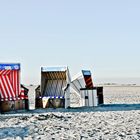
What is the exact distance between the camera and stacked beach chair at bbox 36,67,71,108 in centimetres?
1803

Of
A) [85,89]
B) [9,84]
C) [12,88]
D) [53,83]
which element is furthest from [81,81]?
[9,84]

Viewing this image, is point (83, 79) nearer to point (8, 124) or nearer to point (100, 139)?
point (8, 124)

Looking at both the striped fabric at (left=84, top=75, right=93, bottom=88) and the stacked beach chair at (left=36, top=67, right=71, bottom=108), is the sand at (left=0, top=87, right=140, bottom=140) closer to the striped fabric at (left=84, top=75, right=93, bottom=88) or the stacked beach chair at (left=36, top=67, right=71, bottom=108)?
the stacked beach chair at (left=36, top=67, right=71, bottom=108)

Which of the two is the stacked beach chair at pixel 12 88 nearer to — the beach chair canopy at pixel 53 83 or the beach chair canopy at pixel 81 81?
the beach chair canopy at pixel 53 83

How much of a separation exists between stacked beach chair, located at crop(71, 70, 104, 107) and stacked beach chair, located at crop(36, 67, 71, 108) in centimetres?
65

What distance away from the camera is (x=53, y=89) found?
20.2m

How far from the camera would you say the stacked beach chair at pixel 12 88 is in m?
16.9

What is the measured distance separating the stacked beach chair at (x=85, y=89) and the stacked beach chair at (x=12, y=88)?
3.19 m

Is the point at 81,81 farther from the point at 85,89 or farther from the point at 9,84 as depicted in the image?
the point at 9,84

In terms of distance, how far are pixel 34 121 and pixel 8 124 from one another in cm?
94

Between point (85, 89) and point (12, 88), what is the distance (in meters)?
3.80

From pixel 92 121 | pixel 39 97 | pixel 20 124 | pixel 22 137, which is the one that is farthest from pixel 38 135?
pixel 39 97

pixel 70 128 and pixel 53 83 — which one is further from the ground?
pixel 53 83

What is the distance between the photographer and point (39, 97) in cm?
1864
